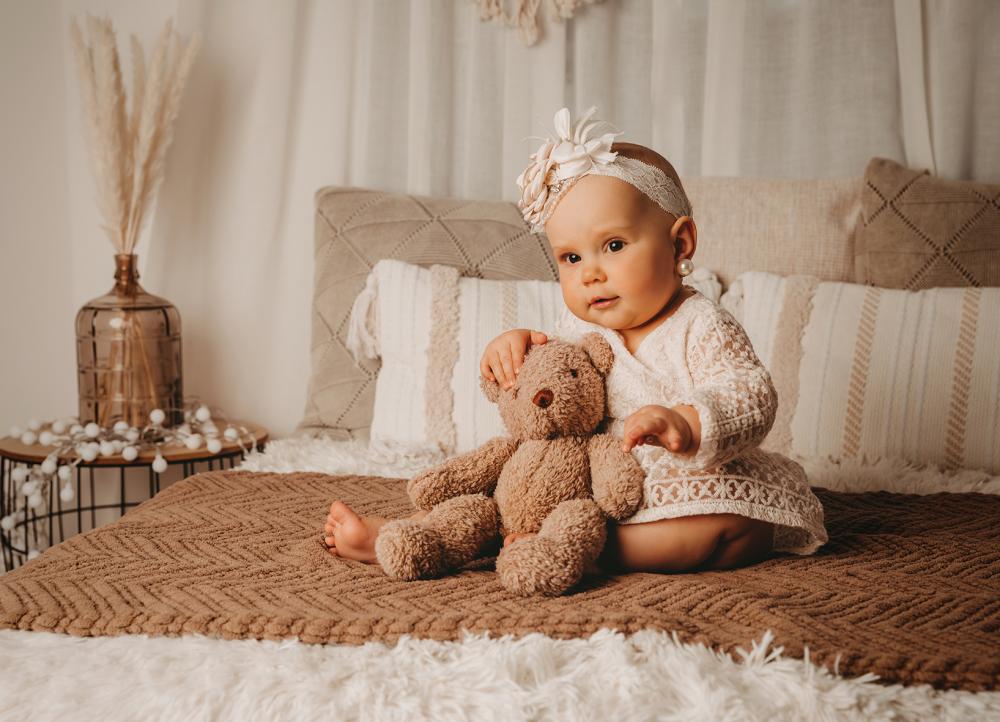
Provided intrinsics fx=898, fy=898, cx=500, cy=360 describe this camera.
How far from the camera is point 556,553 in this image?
872mm

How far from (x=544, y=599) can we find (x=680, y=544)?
18 cm

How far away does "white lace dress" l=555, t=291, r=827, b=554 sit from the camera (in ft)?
3.00

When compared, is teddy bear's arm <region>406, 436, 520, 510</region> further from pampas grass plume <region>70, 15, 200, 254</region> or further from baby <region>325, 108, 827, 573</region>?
pampas grass plume <region>70, 15, 200, 254</region>

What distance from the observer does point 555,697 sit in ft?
2.25

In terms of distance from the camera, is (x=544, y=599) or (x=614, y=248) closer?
(x=544, y=599)

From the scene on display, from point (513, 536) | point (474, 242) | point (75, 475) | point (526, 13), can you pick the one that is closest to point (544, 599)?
point (513, 536)

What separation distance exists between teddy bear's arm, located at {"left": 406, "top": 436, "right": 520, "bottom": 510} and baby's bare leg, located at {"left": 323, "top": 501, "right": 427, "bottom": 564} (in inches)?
2.6

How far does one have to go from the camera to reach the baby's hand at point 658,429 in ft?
2.73

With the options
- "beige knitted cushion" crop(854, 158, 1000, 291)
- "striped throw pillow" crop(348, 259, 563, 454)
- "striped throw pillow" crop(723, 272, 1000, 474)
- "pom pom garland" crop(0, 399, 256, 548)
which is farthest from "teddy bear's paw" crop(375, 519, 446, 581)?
"beige knitted cushion" crop(854, 158, 1000, 291)

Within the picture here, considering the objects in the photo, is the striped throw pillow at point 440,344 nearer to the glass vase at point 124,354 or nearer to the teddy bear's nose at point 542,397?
the teddy bear's nose at point 542,397

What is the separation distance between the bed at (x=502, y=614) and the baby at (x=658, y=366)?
0.05 metres

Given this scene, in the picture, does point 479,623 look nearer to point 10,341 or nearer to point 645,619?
point 645,619

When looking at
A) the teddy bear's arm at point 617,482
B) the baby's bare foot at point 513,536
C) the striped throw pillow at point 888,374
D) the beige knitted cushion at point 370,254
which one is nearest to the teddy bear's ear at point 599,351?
the teddy bear's arm at point 617,482

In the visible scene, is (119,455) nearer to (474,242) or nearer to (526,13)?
(474,242)
